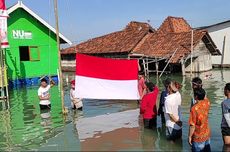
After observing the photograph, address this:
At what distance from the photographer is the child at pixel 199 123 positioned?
21.2 ft

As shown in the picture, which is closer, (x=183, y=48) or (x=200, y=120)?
(x=200, y=120)

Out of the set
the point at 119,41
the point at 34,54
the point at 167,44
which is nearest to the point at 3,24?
the point at 34,54

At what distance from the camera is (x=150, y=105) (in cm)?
941

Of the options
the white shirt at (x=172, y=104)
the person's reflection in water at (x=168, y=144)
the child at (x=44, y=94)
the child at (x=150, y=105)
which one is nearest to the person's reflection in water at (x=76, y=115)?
the child at (x=44, y=94)

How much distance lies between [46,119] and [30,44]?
14.0 metres

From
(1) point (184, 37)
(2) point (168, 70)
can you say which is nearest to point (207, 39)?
(1) point (184, 37)

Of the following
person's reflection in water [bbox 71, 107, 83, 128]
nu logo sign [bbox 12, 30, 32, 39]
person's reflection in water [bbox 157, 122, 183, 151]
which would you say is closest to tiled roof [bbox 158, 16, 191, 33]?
nu logo sign [bbox 12, 30, 32, 39]

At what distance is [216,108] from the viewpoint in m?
13.5

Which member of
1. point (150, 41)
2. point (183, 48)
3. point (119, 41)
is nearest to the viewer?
point (183, 48)

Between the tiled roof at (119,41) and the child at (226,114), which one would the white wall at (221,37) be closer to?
the tiled roof at (119,41)

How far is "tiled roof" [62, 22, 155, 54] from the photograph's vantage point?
120 feet

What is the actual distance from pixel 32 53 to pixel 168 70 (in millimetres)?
15067

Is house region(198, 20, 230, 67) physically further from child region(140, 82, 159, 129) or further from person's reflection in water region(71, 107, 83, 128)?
child region(140, 82, 159, 129)

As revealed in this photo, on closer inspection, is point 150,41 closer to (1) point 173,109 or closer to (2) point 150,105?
(2) point 150,105
